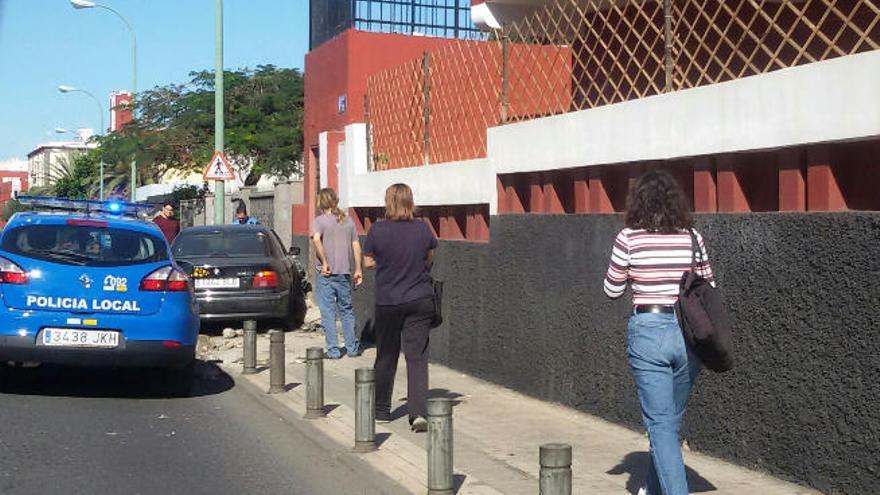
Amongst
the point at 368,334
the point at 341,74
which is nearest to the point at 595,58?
the point at 368,334

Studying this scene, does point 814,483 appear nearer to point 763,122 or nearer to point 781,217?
point 781,217

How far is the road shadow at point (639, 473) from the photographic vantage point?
6.90 metres

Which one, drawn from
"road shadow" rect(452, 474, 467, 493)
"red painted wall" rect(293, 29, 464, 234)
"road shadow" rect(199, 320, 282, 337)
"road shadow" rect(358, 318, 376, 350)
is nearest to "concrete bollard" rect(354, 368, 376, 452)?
"road shadow" rect(452, 474, 467, 493)

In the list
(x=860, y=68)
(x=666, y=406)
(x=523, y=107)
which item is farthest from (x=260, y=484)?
(x=523, y=107)

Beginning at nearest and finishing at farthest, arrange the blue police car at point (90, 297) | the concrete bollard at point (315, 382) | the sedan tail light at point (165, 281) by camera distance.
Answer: the concrete bollard at point (315, 382) → the blue police car at point (90, 297) → the sedan tail light at point (165, 281)

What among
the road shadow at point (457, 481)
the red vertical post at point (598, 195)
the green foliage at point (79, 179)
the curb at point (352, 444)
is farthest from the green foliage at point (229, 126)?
the road shadow at point (457, 481)

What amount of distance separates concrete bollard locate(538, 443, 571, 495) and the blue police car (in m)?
5.84

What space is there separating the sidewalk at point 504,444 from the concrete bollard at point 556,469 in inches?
60.1

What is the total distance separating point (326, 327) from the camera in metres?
13.6

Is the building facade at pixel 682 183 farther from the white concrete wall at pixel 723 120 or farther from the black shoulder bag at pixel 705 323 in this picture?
Answer: the black shoulder bag at pixel 705 323

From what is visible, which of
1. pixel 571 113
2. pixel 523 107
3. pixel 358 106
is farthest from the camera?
pixel 358 106

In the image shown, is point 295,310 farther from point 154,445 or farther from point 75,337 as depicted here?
point 154,445

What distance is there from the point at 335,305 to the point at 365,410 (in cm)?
553

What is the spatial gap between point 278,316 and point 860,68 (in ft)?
35.8
